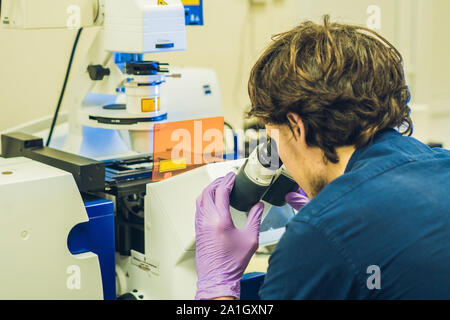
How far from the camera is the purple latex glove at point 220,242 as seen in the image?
123 cm

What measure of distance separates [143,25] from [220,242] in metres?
0.53

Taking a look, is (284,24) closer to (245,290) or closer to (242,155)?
(242,155)

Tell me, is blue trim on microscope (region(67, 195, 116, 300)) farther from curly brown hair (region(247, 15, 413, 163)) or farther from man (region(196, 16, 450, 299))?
curly brown hair (region(247, 15, 413, 163))

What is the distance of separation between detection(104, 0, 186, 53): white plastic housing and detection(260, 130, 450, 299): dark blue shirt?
2.13 ft

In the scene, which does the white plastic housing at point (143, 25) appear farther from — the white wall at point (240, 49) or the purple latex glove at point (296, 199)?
the white wall at point (240, 49)

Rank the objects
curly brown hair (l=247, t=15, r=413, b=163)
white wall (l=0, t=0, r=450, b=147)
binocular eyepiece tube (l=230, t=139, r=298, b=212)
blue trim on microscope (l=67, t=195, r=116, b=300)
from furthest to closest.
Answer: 1. white wall (l=0, t=0, r=450, b=147)
2. blue trim on microscope (l=67, t=195, r=116, b=300)
3. binocular eyepiece tube (l=230, t=139, r=298, b=212)
4. curly brown hair (l=247, t=15, r=413, b=163)

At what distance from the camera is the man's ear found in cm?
101

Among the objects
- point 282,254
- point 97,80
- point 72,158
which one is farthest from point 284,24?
point 282,254

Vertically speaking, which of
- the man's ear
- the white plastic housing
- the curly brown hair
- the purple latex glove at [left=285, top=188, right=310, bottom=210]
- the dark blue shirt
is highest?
the white plastic housing

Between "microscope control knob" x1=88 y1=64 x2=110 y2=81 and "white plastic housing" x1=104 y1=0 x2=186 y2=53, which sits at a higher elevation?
"white plastic housing" x1=104 y1=0 x2=186 y2=53

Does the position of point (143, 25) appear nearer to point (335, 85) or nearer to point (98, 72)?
point (98, 72)

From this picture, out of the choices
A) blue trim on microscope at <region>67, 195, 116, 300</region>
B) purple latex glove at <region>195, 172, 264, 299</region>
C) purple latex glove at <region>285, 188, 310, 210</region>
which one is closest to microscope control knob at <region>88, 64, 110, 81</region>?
blue trim on microscope at <region>67, 195, 116, 300</region>

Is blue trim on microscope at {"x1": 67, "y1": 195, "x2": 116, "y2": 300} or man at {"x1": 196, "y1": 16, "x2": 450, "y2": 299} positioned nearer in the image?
man at {"x1": 196, "y1": 16, "x2": 450, "y2": 299}

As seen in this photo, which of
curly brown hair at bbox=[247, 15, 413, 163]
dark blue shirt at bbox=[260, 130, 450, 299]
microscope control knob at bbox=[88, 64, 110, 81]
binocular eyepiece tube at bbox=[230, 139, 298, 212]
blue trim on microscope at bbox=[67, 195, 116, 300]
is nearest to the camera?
dark blue shirt at bbox=[260, 130, 450, 299]
